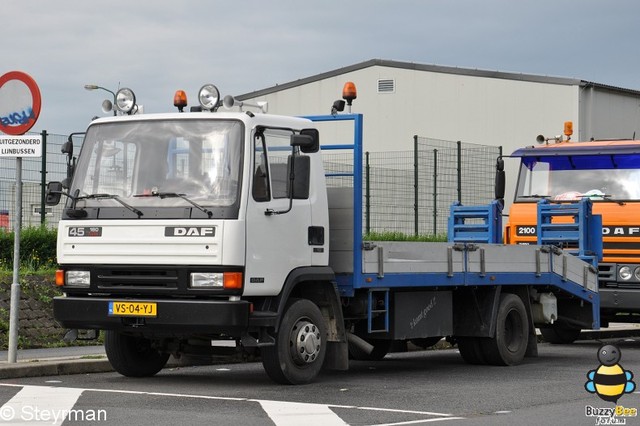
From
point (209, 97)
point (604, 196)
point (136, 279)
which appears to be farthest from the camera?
point (604, 196)

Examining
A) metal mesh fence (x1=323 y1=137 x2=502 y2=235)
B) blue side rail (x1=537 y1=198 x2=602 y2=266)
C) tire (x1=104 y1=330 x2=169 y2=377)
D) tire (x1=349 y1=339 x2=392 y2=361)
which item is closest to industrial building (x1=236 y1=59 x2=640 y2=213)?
metal mesh fence (x1=323 y1=137 x2=502 y2=235)

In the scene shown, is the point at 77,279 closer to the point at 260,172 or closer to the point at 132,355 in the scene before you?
the point at 132,355

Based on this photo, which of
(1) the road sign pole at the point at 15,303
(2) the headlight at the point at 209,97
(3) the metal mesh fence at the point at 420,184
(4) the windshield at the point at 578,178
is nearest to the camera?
(2) the headlight at the point at 209,97

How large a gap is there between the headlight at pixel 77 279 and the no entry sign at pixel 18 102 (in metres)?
2.04

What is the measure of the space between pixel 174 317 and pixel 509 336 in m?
5.42

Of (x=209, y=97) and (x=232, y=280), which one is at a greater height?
(x=209, y=97)

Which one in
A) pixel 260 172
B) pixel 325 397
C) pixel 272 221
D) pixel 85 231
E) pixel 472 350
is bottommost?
pixel 325 397

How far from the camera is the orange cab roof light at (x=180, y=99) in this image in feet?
44.8

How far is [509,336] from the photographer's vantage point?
630 inches

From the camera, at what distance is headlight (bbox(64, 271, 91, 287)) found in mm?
12602

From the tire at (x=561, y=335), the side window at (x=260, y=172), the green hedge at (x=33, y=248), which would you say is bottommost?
the tire at (x=561, y=335)

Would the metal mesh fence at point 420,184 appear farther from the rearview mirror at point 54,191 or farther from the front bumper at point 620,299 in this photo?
the rearview mirror at point 54,191

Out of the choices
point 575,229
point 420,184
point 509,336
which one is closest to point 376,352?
point 509,336

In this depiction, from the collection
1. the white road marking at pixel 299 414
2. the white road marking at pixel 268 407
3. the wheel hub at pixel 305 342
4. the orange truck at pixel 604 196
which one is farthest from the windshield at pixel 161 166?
the orange truck at pixel 604 196
